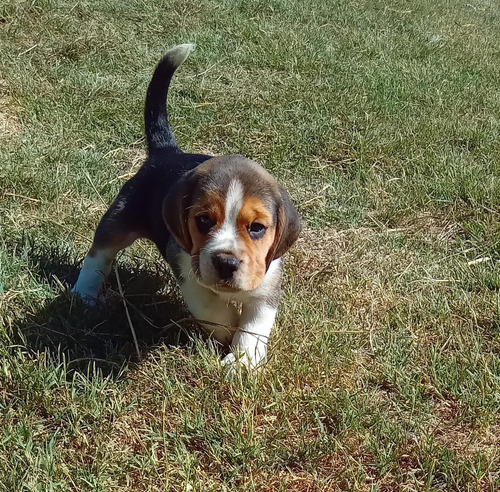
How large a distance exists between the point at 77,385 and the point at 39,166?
252cm

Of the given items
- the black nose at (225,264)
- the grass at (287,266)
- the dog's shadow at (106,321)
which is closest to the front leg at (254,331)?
the grass at (287,266)

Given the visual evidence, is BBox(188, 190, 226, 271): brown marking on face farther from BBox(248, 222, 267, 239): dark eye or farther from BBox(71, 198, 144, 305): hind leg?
BBox(71, 198, 144, 305): hind leg

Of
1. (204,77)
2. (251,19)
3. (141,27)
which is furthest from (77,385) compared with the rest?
(251,19)

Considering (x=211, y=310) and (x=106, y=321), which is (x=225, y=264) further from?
(x=106, y=321)

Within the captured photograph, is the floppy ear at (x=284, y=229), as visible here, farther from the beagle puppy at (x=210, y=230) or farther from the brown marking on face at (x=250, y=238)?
the brown marking on face at (x=250, y=238)

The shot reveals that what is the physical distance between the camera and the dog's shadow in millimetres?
3250

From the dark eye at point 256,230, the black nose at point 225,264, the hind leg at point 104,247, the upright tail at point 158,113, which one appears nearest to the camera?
the black nose at point 225,264

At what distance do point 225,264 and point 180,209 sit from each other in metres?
0.41

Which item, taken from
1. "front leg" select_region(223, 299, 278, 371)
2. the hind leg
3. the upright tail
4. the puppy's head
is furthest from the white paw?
the upright tail

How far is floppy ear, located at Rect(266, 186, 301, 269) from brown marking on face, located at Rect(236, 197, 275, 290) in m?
0.12

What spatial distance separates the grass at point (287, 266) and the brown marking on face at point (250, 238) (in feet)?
1.79

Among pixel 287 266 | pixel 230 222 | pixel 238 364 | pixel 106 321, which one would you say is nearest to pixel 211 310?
pixel 238 364

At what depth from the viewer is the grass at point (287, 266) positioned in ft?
9.24

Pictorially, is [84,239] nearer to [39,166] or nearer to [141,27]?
[39,166]
